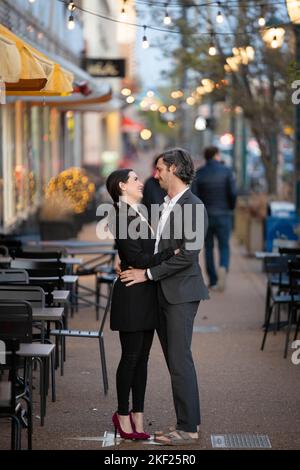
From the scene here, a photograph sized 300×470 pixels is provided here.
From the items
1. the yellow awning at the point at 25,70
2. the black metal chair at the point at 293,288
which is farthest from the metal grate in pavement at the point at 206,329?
the yellow awning at the point at 25,70

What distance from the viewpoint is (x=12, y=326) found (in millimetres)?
6695

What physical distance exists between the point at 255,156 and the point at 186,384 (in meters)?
56.6

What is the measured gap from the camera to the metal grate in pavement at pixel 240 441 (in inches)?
272

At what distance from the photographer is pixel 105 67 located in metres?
26.8

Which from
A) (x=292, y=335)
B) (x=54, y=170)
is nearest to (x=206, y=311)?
(x=292, y=335)

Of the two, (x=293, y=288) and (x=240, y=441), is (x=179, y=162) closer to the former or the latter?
(x=240, y=441)

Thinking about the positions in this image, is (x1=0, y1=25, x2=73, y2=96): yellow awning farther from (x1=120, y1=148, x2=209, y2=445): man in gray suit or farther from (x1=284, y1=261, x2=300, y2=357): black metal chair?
(x1=284, y1=261, x2=300, y2=357): black metal chair

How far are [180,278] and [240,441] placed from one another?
3.89ft

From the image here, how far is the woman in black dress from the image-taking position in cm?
672

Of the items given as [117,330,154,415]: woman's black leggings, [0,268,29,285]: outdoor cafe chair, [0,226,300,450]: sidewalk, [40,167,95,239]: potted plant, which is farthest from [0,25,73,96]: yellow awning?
[40,167,95,239]: potted plant

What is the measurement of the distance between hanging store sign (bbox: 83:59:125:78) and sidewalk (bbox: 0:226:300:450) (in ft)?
46.6

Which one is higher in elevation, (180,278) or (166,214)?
(166,214)

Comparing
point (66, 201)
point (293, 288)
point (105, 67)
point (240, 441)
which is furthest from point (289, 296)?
point (105, 67)
